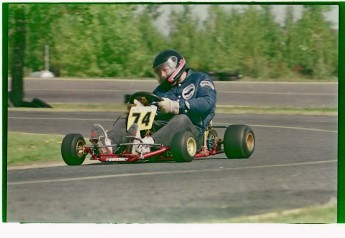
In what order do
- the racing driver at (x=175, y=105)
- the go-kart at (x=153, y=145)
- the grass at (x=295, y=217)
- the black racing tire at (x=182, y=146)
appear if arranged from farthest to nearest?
1. the racing driver at (x=175, y=105)
2. the go-kart at (x=153, y=145)
3. the black racing tire at (x=182, y=146)
4. the grass at (x=295, y=217)

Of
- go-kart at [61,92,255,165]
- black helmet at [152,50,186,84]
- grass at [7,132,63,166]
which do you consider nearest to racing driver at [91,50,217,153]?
black helmet at [152,50,186,84]

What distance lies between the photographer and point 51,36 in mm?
19156

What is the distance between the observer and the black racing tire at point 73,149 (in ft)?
61.6

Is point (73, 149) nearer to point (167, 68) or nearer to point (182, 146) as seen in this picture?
point (182, 146)

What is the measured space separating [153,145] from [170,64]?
50.3 inches

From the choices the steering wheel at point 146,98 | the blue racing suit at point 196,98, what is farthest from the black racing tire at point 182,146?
the steering wheel at point 146,98

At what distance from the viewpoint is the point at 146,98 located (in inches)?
741

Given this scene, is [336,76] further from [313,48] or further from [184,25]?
[184,25]

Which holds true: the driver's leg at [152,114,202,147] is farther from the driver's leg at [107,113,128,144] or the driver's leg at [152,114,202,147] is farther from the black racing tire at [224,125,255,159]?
the black racing tire at [224,125,255,159]

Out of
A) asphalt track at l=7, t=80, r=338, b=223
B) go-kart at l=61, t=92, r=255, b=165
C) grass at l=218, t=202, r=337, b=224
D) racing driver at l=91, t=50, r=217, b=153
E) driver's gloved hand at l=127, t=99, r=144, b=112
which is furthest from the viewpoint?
driver's gloved hand at l=127, t=99, r=144, b=112

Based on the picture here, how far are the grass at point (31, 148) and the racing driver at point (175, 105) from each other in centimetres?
85

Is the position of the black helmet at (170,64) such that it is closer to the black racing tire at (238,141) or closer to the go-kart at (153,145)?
the go-kart at (153,145)

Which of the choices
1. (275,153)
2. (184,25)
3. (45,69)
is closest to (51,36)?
(45,69)

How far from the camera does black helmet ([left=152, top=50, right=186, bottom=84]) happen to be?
18797 millimetres
